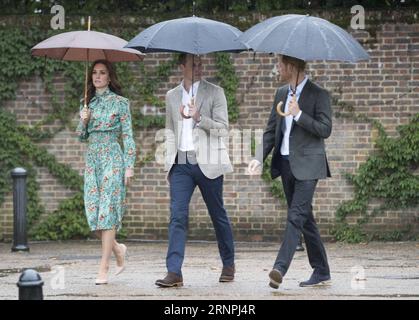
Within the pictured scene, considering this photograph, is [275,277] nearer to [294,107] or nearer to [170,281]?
[170,281]

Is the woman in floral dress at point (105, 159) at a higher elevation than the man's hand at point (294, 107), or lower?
lower

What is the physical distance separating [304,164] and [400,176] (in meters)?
5.11

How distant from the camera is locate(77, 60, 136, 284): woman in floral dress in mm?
8938

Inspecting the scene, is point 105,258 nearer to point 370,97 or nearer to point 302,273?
point 302,273

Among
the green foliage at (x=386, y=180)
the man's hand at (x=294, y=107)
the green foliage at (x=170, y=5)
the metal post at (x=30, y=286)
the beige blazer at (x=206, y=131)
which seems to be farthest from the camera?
the green foliage at (x=170, y=5)

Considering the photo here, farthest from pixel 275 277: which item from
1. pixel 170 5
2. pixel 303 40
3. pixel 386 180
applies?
pixel 170 5

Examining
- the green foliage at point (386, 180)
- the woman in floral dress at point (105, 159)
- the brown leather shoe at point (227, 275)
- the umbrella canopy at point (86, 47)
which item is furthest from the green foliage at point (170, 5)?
the brown leather shoe at point (227, 275)

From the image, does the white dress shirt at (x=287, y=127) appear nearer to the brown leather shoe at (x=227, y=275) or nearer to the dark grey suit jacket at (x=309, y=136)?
the dark grey suit jacket at (x=309, y=136)

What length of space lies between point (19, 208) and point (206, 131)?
441cm

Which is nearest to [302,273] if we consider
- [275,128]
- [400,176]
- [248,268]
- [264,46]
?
[248,268]

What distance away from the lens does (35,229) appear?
13.7 meters

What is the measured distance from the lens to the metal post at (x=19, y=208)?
12.5 m

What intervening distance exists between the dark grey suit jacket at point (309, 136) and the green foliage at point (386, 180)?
15.8 ft

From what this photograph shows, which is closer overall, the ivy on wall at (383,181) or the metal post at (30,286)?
the metal post at (30,286)
